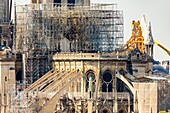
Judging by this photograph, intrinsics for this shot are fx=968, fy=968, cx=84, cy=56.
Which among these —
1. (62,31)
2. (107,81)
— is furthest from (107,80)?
(62,31)

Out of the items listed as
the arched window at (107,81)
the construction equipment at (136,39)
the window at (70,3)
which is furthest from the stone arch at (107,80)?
the window at (70,3)

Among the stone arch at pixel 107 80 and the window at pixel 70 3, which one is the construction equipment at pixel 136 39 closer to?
the window at pixel 70 3

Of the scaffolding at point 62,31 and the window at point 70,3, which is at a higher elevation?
the window at point 70,3

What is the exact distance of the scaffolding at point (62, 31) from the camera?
87625mm

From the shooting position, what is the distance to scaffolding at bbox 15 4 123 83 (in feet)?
287

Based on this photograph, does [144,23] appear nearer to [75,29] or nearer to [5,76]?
[75,29]

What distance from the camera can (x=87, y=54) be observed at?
83750 millimetres

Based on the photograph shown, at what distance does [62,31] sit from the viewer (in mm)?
88625

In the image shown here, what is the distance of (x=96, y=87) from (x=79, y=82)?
7.69ft

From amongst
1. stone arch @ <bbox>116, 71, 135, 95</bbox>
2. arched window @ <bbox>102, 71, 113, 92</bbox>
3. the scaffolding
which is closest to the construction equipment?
the scaffolding

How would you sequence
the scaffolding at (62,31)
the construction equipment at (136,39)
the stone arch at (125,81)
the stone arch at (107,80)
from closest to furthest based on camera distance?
the stone arch at (125,81)
the stone arch at (107,80)
the scaffolding at (62,31)
the construction equipment at (136,39)

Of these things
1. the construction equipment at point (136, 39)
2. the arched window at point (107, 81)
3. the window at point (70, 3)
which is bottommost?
the arched window at point (107, 81)

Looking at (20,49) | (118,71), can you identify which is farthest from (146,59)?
Result: (20,49)

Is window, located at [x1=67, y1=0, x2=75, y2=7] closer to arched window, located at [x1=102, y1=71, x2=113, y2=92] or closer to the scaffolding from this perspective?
the scaffolding
